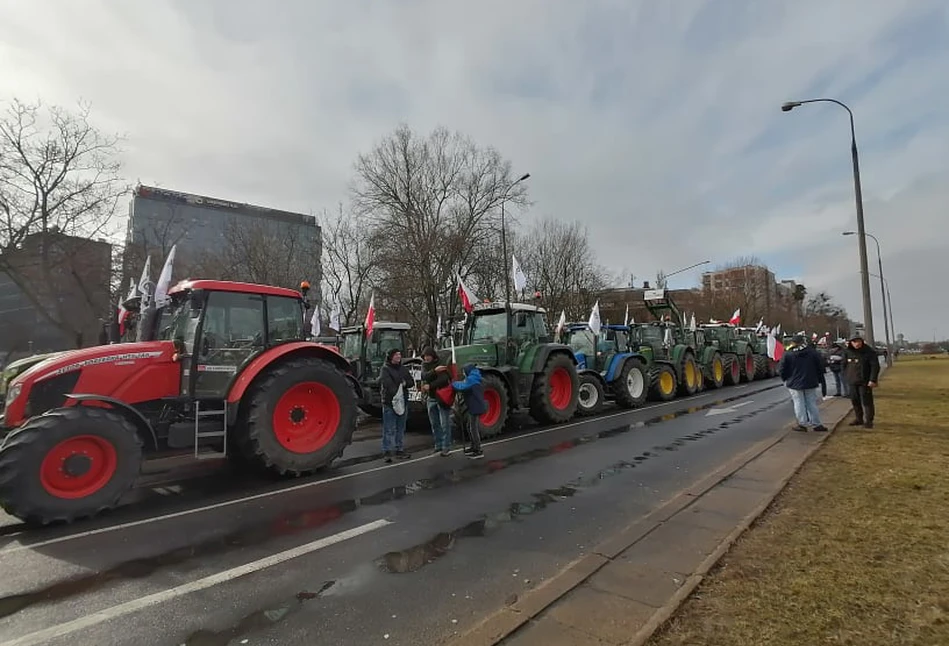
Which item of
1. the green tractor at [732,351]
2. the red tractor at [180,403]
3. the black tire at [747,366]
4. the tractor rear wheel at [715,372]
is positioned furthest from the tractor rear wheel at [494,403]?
the black tire at [747,366]

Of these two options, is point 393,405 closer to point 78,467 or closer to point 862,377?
point 78,467

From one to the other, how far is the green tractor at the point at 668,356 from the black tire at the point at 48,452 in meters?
14.5

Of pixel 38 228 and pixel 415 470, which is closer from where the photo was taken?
pixel 415 470

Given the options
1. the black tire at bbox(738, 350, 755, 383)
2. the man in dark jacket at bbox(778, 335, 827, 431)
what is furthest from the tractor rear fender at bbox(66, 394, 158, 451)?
the black tire at bbox(738, 350, 755, 383)

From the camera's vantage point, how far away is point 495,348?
11828 mm

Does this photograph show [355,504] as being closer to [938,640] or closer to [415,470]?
[415,470]

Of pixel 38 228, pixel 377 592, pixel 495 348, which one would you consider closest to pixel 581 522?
pixel 377 592

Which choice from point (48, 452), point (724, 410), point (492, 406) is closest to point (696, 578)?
point (48, 452)

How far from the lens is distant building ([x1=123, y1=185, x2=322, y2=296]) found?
26250mm

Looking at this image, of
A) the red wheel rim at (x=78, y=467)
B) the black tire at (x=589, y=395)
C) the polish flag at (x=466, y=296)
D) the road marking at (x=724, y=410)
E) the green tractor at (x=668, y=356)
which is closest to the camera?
the red wheel rim at (x=78, y=467)

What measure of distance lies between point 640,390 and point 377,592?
1318 cm

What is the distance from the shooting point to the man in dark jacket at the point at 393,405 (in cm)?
844

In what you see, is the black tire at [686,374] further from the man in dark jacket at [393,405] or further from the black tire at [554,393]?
the man in dark jacket at [393,405]

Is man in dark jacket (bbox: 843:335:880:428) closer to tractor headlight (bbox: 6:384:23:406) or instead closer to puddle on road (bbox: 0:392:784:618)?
puddle on road (bbox: 0:392:784:618)
